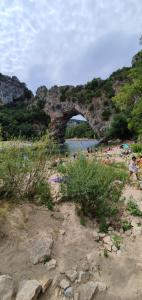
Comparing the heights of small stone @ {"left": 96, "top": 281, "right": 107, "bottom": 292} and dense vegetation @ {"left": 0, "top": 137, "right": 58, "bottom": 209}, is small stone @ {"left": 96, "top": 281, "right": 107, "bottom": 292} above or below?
below

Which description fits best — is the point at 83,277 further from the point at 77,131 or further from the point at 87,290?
the point at 77,131

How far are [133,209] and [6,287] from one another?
3.64 m

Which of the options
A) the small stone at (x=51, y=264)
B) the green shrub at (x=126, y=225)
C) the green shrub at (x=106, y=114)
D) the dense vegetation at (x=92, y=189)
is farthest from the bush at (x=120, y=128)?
the small stone at (x=51, y=264)

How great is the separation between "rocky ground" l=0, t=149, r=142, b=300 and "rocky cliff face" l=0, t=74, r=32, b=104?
3802 inches

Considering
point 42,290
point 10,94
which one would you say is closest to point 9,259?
point 42,290

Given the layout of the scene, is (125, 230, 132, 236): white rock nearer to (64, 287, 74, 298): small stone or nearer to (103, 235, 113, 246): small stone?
(103, 235, 113, 246): small stone

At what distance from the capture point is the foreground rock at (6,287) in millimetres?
3930

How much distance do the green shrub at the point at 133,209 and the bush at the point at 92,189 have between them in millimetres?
399

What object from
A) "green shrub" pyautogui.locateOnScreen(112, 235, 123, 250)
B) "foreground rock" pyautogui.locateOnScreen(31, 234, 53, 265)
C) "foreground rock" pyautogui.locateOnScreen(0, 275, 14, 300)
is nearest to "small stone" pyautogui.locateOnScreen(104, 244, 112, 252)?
"green shrub" pyautogui.locateOnScreen(112, 235, 123, 250)

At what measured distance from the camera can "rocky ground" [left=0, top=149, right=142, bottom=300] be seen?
13.9 ft

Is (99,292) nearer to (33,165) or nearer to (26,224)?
(26,224)

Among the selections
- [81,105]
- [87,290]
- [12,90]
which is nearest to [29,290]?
[87,290]

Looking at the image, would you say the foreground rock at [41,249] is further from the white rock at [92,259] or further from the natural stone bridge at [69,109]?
the natural stone bridge at [69,109]

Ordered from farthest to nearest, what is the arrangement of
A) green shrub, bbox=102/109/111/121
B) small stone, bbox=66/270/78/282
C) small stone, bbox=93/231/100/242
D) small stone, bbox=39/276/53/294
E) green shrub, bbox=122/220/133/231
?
green shrub, bbox=102/109/111/121 → green shrub, bbox=122/220/133/231 → small stone, bbox=93/231/100/242 → small stone, bbox=66/270/78/282 → small stone, bbox=39/276/53/294
